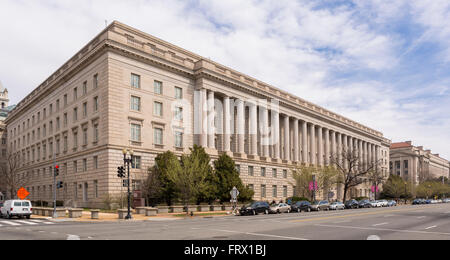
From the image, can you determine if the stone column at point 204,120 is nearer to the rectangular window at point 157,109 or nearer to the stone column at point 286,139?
the rectangular window at point 157,109

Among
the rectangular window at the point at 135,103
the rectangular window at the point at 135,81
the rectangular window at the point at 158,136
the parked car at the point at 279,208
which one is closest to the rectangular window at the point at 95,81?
the rectangular window at the point at 135,81

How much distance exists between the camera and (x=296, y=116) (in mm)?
→ 85938

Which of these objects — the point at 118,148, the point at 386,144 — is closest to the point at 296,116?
the point at 118,148

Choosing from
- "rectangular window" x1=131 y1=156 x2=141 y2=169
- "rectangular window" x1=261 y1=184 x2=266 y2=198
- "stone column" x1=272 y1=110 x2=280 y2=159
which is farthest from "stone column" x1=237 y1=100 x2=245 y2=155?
"rectangular window" x1=131 y1=156 x2=141 y2=169

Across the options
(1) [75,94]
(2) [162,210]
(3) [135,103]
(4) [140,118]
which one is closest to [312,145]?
(4) [140,118]

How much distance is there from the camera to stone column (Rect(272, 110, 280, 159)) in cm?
7862

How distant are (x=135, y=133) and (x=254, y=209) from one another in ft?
67.8

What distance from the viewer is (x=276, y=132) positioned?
79.5 m

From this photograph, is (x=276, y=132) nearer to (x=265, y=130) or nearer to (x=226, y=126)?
(x=265, y=130)

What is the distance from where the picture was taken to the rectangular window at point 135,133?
2094 inches

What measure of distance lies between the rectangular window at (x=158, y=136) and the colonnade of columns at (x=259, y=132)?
23.4ft
